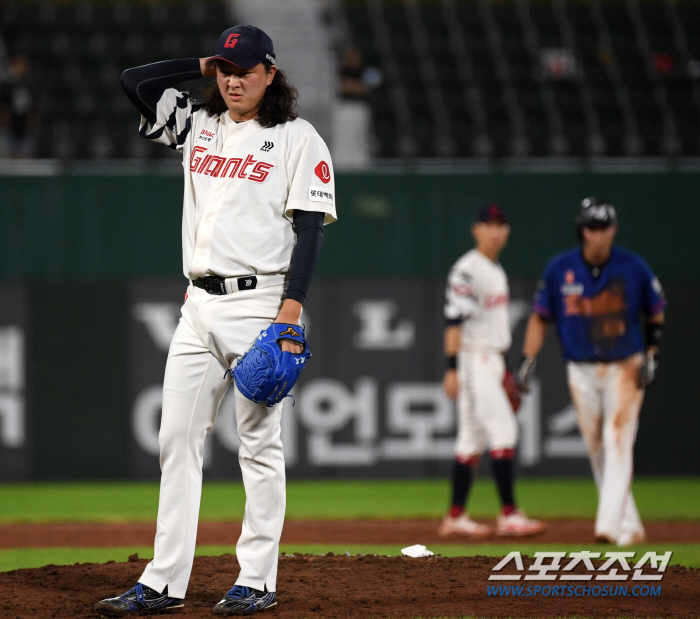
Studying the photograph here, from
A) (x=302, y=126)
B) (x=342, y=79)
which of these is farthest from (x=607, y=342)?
(x=342, y=79)

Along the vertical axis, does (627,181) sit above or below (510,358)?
above

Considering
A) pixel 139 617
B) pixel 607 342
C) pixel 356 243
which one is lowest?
pixel 139 617

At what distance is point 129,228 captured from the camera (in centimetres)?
1036

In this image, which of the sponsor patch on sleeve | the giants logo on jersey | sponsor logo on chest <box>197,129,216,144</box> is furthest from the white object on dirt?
sponsor logo on chest <box>197,129,216,144</box>

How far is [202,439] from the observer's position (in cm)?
394

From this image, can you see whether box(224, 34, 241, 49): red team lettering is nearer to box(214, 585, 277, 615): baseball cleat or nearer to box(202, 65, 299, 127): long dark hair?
box(202, 65, 299, 127): long dark hair

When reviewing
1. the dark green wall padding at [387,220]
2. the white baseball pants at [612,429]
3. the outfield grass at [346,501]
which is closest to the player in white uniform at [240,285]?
the outfield grass at [346,501]

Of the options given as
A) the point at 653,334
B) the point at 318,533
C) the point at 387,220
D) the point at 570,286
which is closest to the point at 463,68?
the point at 387,220

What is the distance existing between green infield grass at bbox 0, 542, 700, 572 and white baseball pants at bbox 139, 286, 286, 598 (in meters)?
1.95

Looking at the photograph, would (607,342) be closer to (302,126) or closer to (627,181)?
(302,126)

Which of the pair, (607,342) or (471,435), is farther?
(471,435)

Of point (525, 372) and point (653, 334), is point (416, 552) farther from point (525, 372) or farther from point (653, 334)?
point (653, 334)

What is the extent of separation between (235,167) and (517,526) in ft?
12.7

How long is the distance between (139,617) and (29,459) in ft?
22.1
